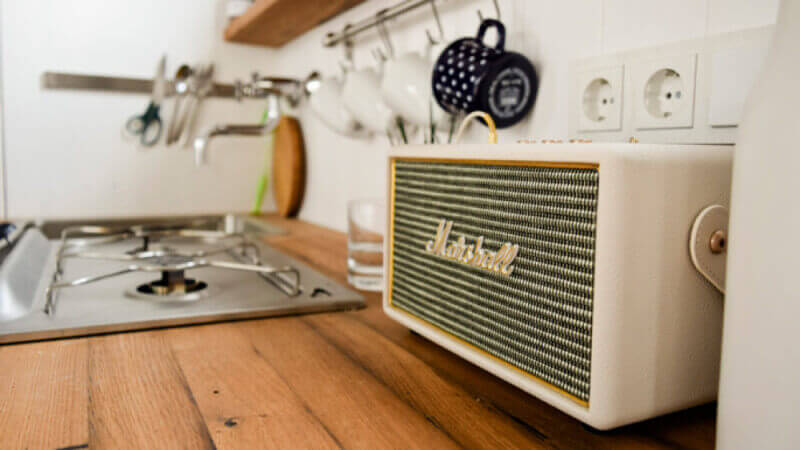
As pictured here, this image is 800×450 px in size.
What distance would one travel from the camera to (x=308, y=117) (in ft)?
5.48

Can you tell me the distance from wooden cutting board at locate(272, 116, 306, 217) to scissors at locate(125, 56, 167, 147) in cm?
33

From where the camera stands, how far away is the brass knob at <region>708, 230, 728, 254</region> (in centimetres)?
40

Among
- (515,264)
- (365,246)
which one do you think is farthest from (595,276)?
(365,246)

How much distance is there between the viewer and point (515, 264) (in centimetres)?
46

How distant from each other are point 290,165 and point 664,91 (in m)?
1.19

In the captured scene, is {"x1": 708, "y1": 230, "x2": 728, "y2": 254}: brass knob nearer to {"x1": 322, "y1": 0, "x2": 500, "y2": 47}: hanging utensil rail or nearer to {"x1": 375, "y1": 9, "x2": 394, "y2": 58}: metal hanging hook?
{"x1": 322, "y1": 0, "x2": 500, "y2": 47}: hanging utensil rail

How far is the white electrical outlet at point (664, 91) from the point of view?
1.94ft

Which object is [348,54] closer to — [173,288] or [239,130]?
[239,130]

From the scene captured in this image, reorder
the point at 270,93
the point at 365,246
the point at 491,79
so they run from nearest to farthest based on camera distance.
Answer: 1. the point at 491,79
2. the point at 365,246
3. the point at 270,93

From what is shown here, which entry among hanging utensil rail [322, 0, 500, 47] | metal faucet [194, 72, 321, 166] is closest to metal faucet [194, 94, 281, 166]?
metal faucet [194, 72, 321, 166]

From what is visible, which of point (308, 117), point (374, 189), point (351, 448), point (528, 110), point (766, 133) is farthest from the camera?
point (308, 117)

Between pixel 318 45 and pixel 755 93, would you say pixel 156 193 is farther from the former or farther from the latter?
pixel 755 93

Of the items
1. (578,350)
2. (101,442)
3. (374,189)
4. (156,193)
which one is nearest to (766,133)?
(578,350)

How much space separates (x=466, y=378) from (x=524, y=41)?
1.59 ft
